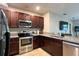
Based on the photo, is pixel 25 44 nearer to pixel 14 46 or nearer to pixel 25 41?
pixel 25 41

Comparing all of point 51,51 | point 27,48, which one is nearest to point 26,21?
point 27,48

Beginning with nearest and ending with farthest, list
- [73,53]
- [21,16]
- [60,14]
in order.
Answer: [73,53]
[60,14]
[21,16]

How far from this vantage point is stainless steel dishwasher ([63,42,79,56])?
6.25 ft

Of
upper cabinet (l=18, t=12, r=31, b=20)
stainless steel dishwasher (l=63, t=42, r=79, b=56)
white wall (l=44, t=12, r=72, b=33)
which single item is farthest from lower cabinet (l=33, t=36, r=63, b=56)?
upper cabinet (l=18, t=12, r=31, b=20)

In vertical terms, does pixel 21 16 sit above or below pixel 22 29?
above

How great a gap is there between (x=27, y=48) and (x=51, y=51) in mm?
881

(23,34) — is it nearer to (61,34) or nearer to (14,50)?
(14,50)

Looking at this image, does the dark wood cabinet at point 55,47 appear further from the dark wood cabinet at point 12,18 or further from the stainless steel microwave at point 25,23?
the dark wood cabinet at point 12,18

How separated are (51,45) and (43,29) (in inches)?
24.4

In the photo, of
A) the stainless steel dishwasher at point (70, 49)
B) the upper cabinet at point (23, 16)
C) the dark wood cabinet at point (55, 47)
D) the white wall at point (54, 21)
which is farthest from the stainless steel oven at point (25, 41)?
the stainless steel dishwasher at point (70, 49)

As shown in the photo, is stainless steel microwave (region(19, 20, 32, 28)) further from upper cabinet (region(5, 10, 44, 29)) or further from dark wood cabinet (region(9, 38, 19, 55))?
dark wood cabinet (region(9, 38, 19, 55))

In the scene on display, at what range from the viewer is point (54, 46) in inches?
109

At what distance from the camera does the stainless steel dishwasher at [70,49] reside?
191 centimetres

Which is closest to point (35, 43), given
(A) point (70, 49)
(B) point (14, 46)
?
(B) point (14, 46)
